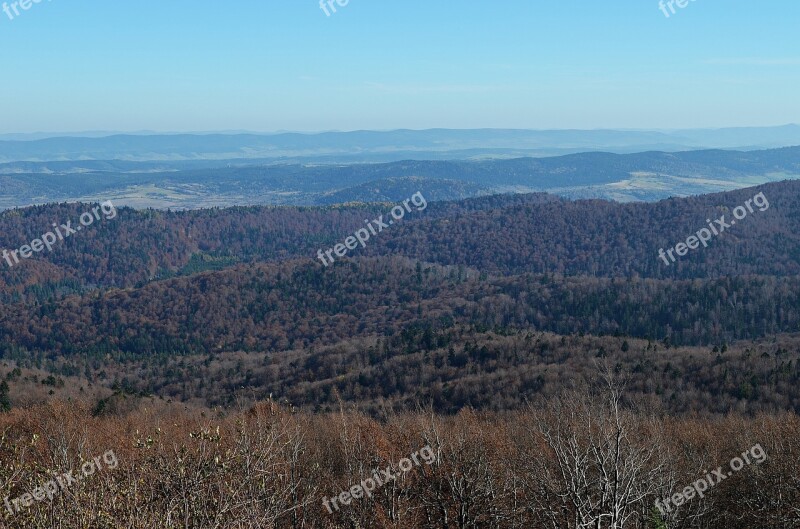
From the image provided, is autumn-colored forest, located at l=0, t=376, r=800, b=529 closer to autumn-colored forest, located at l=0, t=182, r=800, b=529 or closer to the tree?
autumn-colored forest, located at l=0, t=182, r=800, b=529

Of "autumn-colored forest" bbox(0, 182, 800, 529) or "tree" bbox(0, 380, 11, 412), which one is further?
"tree" bbox(0, 380, 11, 412)

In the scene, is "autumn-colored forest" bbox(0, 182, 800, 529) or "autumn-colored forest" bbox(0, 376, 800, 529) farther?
"autumn-colored forest" bbox(0, 182, 800, 529)

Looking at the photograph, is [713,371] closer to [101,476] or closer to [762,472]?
[762,472]

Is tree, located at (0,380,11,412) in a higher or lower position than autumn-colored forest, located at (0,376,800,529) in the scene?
lower

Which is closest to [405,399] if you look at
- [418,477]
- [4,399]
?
[4,399]

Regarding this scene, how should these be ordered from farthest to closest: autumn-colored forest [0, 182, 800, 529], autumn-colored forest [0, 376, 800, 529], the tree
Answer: the tree
autumn-colored forest [0, 182, 800, 529]
autumn-colored forest [0, 376, 800, 529]

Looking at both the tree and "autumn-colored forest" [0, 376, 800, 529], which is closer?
"autumn-colored forest" [0, 376, 800, 529]

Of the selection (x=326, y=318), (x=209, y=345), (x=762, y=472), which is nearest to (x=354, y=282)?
(x=326, y=318)

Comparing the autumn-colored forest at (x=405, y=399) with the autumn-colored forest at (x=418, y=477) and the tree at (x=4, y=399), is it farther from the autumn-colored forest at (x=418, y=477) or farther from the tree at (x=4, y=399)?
the tree at (x=4, y=399)

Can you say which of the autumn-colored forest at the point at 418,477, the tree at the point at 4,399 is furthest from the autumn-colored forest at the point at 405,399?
the tree at the point at 4,399

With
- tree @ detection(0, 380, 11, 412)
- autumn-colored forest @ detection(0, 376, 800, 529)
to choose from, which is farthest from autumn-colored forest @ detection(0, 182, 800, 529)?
tree @ detection(0, 380, 11, 412)

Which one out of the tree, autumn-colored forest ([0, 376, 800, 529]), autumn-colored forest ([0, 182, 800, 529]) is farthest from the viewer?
the tree
